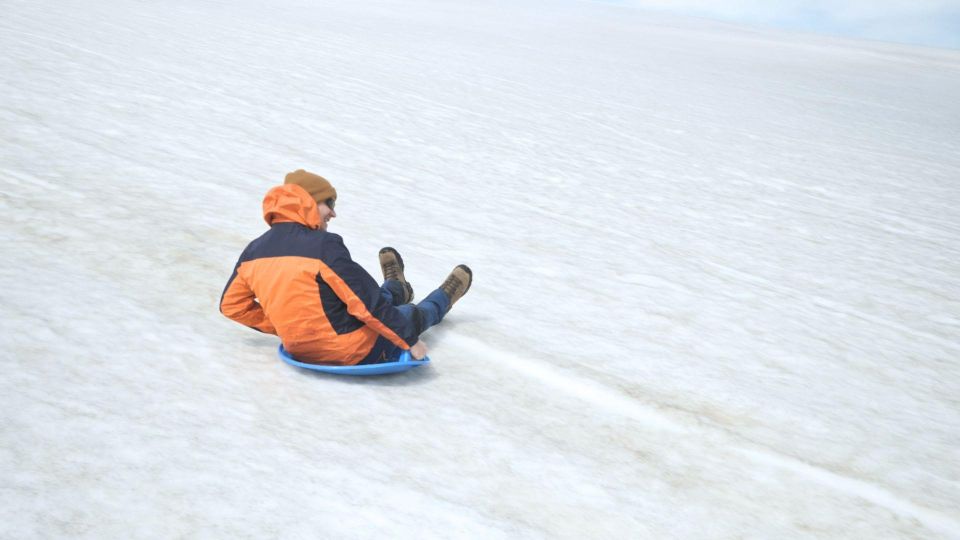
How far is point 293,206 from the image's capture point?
336 cm

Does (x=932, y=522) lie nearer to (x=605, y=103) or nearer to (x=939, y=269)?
(x=939, y=269)

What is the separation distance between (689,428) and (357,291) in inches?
59.5

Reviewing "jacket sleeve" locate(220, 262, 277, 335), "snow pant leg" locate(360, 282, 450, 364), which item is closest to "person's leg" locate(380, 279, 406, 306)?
"snow pant leg" locate(360, 282, 450, 364)

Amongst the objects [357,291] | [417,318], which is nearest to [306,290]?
[357,291]

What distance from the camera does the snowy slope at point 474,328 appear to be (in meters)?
2.85

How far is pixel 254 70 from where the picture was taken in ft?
37.1

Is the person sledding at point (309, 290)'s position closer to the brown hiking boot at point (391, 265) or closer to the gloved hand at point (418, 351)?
the gloved hand at point (418, 351)

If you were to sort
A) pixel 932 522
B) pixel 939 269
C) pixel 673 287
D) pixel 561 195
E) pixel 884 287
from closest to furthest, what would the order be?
pixel 932 522, pixel 673 287, pixel 884 287, pixel 939 269, pixel 561 195

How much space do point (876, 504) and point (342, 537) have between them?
6.68 feet

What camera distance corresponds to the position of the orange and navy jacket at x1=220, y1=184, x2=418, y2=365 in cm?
329

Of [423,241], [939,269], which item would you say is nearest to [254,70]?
[423,241]

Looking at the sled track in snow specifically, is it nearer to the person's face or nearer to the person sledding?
the person sledding

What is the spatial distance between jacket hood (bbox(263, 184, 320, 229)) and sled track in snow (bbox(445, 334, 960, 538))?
3.66 feet

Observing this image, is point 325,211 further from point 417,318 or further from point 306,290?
point 417,318
